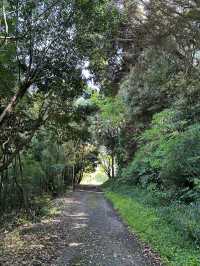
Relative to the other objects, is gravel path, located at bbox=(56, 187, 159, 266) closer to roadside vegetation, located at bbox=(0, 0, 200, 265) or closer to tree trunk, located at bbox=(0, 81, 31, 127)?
roadside vegetation, located at bbox=(0, 0, 200, 265)

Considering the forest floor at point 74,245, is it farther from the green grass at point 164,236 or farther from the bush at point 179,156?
the bush at point 179,156

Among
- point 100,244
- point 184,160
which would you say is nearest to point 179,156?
point 184,160

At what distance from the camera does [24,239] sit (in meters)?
13.3

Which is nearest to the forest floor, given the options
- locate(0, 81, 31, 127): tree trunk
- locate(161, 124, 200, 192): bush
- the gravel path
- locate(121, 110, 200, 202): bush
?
the gravel path

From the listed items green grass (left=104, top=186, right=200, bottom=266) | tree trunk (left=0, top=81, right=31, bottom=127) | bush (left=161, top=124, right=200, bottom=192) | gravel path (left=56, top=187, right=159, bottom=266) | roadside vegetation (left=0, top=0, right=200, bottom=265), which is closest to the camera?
green grass (left=104, top=186, right=200, bottom=266)

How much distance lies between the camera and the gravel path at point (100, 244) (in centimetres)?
997

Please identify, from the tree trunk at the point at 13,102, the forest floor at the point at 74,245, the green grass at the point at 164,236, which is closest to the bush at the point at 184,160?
the green grass at the point at 164,236

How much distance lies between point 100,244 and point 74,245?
789 mm

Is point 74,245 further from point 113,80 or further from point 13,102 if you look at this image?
point 113,80

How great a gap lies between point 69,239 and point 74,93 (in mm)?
5411

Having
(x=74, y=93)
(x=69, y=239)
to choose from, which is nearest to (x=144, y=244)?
(x=69, y=239)

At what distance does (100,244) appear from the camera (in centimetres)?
1207

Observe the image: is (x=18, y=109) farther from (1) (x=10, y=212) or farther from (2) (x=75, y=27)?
(1) (x=10, y=212)

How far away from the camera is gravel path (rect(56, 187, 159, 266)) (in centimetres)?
997
